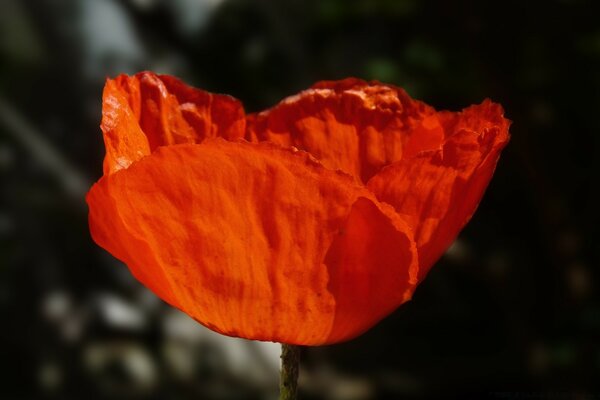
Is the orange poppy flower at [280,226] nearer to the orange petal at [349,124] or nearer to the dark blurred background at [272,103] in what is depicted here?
the orange petal at [349,124]

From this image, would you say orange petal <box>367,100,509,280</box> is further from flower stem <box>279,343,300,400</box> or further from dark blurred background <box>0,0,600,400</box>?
dark blurred background <box>0,0,600,400</box>

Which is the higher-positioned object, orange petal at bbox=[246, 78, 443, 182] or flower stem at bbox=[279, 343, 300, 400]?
orange petal at bbox=[246, 78, 443, 182]

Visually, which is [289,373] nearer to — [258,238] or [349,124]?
[258,238]

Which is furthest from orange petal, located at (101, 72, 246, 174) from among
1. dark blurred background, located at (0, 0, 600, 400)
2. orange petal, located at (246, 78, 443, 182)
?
dark blurred background, located at (0, 0, 600, 400)

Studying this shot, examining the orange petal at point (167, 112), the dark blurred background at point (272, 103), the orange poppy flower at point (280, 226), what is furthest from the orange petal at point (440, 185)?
the dark blurred background at point (272, 103)

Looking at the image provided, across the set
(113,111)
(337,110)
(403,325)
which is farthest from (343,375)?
(113,111)
